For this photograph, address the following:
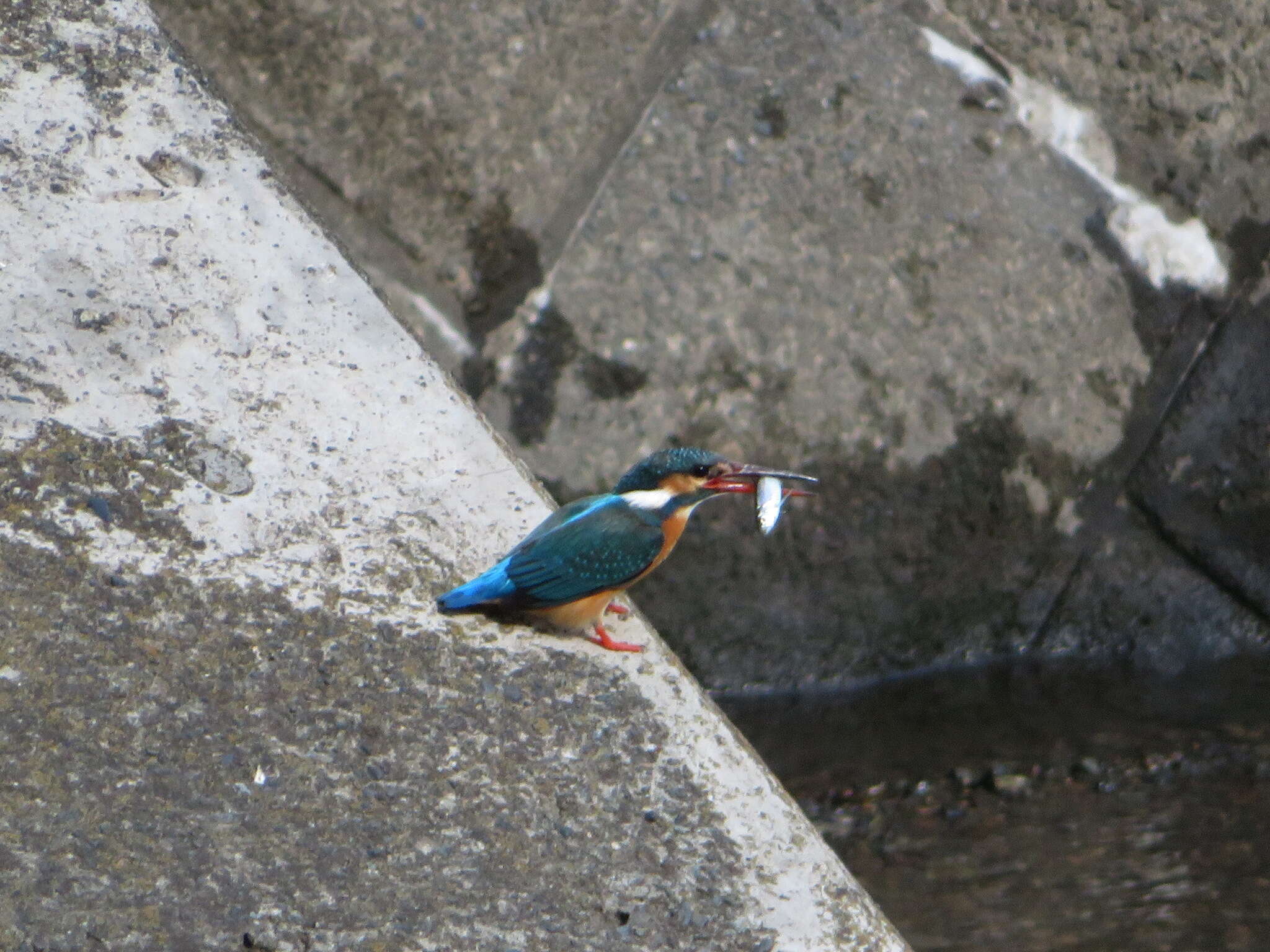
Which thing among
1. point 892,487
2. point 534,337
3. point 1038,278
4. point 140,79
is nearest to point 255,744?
point 140,79

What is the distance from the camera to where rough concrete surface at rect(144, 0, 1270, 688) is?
295cm

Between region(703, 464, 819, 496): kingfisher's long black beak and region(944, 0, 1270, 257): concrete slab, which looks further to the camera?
region(944, 0, 1270, 257): concrete slab

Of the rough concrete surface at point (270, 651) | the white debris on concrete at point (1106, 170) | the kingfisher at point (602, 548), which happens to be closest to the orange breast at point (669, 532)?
the kingfisher at point (602, 548)

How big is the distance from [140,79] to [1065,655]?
2.32 meters

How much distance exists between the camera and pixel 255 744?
5.16 feet

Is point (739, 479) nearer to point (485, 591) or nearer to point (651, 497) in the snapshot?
point (651, 497)

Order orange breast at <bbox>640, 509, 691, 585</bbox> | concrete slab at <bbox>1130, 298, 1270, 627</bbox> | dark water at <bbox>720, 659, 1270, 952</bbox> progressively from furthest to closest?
concrete slab at <bbox>1130, 298, 1270, 627</bbox> → dark water at <bbox>720, 659, 1270, 952</bbox> → orange breast at <bbox>640, 509, 691, 585</bbox>

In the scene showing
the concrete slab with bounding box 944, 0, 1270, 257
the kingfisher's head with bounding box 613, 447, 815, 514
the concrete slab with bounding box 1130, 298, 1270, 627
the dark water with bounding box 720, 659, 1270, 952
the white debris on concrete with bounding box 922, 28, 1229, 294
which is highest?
the concrete slab with bounding box 944, 0, 1270, 257

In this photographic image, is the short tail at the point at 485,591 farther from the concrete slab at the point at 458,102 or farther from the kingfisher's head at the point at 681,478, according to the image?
the concrete slab at the point at 458,102

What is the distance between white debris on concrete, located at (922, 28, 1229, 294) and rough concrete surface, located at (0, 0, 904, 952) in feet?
5.10

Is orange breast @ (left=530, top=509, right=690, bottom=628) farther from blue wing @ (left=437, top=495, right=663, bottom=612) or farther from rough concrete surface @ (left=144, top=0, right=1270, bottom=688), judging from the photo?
rough concrete surface @ (left=144, top=0, right=1270, bottom=688)

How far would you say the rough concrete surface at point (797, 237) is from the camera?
2.95 m

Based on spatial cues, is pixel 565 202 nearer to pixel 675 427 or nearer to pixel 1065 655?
pixel 675 427

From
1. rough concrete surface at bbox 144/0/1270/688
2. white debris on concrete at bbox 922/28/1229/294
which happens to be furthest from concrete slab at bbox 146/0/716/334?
white debris on concrete at bbox 922/28/1229/294
